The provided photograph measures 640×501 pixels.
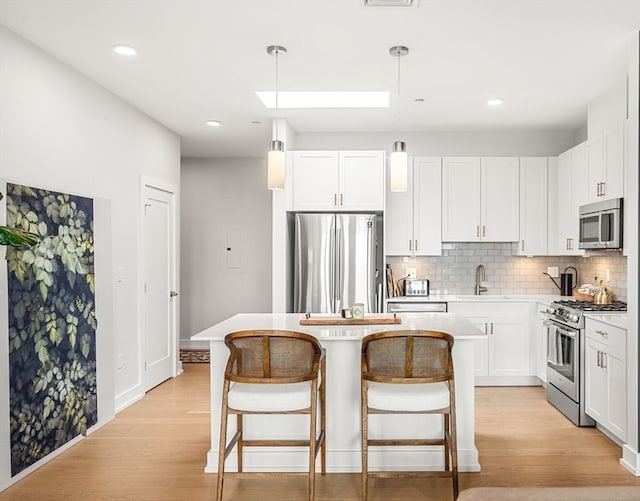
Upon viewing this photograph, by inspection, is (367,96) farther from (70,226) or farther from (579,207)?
(70,226)

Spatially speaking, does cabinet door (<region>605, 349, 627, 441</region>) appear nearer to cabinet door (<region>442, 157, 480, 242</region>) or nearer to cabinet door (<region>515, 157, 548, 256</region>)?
cabinet door (<region>515, 157, 548, 256</region>)

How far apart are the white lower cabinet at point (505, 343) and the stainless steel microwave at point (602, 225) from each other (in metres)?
0.97

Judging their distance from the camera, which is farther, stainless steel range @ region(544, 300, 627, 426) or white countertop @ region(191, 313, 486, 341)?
stainless steel range @ region(544, 300, 627, 426)

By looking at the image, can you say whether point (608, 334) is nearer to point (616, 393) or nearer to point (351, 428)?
point (616, 393)

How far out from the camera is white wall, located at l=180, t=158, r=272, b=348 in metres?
7.50

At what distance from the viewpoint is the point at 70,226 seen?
3.84 m

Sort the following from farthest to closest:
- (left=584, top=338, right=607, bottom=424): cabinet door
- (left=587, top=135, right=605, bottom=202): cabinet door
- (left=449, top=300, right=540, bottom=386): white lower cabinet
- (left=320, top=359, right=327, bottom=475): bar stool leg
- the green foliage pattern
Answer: (left=449, top=300, right=540, bottom=386): white lower cabinet → (left=587, top=135, right=605, bottom=202): cabinet door → (left=584, top=338, right=607, bottom=424): cabinet door → the green foliage pattern → (left=320, top=359, right=327, bottom=475): bar stool leg

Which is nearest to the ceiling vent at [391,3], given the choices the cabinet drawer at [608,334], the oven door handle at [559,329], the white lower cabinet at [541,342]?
the cabinet drawer at [608,334]

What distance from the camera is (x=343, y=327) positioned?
11.4 ft

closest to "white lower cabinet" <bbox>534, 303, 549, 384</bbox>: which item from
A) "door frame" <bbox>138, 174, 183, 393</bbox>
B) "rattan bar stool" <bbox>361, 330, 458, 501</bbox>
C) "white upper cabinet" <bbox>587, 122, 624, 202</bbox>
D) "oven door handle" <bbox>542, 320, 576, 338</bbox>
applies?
"oven door handle" <bbox>542, 320, 576, 338</bbox>

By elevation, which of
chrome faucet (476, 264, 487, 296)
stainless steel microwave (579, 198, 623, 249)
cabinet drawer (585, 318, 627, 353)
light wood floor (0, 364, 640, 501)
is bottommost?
light wood floor (0, 364, 640, 501)

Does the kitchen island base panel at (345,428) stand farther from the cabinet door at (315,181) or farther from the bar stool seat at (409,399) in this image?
the cabinet door at (315,181)

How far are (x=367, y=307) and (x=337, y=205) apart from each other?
3.44 feet

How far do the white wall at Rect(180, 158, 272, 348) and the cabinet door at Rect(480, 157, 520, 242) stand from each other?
9.90ft
